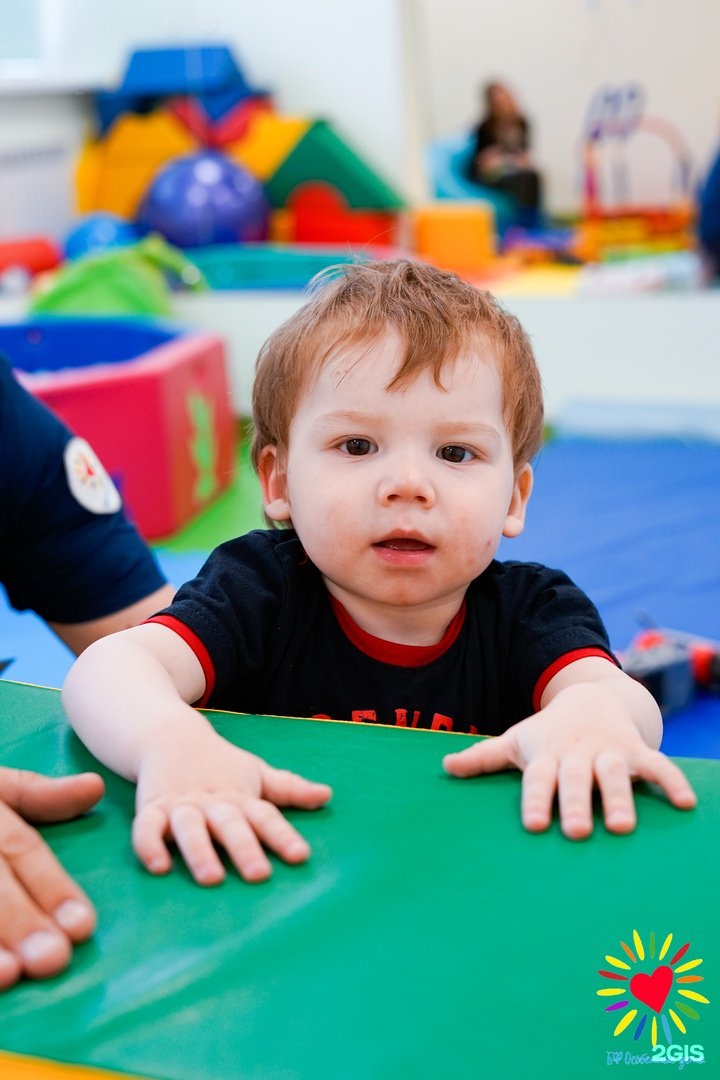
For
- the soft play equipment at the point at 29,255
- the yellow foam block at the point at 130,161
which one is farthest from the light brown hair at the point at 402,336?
the yellow foam block at the point at 130,161

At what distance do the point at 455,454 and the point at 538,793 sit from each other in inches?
11.9

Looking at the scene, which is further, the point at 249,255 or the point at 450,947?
the point at 249,255

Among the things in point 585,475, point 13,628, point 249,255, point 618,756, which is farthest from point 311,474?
point 249,255

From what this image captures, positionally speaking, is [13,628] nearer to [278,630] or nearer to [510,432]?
[278,630]

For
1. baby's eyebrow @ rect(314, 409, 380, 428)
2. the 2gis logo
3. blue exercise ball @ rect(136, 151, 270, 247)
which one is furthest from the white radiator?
the 2gis logo

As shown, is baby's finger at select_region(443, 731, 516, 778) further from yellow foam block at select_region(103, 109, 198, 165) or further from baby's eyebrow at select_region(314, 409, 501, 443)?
yellow foam block at select_region(103, 109, 198, 165)

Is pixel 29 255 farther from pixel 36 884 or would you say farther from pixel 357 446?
pixel 36 884

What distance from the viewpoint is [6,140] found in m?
4.44

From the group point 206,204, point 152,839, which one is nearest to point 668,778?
point 152,839

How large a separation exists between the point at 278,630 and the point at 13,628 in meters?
1.09

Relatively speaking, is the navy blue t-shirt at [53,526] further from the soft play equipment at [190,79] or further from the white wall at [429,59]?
the soft play equipment at [190,79]

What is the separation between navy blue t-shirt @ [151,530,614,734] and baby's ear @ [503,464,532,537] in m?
0.05

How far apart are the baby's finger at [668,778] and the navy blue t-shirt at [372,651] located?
0.80ft

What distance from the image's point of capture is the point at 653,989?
501 mm
